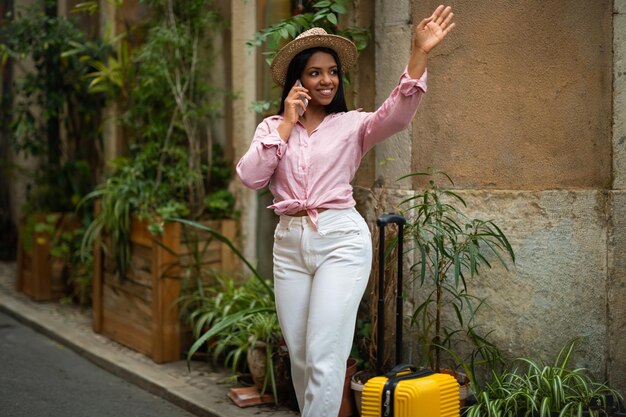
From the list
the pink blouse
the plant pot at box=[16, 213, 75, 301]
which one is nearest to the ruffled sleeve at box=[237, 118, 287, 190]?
the pink blouse

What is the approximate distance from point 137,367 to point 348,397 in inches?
79.3

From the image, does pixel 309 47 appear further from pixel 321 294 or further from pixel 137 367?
pixel 137 367

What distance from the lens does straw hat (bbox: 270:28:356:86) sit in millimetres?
4305

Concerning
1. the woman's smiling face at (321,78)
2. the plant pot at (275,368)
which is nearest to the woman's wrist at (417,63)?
the woman's smiling face at (321,78)

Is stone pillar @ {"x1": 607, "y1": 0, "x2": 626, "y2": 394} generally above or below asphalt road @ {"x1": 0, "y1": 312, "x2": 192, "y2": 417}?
above

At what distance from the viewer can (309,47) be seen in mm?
4344

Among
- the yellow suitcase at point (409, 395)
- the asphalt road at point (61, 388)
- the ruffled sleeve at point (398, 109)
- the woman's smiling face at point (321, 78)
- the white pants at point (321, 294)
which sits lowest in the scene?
the asphalt road at point (61, 388)

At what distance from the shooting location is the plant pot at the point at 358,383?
5.00 meters

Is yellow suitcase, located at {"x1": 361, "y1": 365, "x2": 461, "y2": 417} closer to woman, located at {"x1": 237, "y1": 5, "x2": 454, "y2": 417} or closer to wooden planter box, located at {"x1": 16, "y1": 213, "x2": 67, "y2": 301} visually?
woman, located at {"x1": 237, "y1": 5, "x2": 454, "y2": 417}

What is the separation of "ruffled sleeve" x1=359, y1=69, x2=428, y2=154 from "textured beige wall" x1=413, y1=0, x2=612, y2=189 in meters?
1.17

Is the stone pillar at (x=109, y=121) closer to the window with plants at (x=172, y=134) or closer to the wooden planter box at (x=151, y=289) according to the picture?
the window with plants at (x=172, y=134)

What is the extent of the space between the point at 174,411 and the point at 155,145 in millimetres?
2374

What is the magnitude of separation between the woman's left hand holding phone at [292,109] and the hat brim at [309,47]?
25cm

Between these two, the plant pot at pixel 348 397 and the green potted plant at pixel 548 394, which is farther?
the plant pot at pixel 348 397
